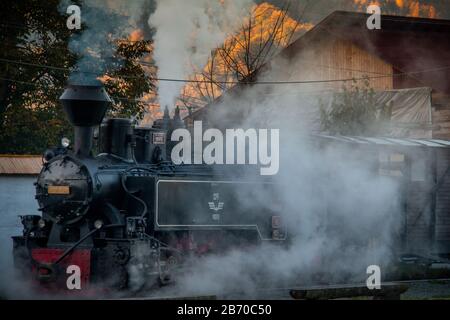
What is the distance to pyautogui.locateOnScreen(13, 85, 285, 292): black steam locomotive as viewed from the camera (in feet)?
34.6

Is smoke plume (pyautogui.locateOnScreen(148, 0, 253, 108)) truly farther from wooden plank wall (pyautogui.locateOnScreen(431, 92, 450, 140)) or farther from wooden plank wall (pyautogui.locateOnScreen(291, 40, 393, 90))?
wooden plank wall (pyautogui.locateOnScreen(431, 92, 450, 140))

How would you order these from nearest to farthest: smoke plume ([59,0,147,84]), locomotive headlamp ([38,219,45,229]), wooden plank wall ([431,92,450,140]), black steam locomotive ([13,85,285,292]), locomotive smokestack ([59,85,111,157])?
black steam locomotive ([13,85,285,292]) → locomotive smokestack ([59,85,111,157]) → locomotive headlamp ([38,219,45,229]) → smoke plume ([59,0,147,84]) → wooden plank wall ([431,92,450,140])

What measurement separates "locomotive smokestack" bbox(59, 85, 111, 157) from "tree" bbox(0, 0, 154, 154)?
10460 millimetres

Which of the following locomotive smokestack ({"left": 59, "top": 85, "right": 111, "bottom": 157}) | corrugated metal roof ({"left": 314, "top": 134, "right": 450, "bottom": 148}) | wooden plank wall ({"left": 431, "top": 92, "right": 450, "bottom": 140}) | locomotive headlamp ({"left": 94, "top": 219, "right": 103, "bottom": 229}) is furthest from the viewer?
wooden plank wall ({"left": 431, "top": 92, "right": 450, "bottom": 140})

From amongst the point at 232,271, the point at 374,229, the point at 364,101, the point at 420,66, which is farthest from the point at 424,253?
the point at 420,66

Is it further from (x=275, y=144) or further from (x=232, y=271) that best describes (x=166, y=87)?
(x=232, y=271)

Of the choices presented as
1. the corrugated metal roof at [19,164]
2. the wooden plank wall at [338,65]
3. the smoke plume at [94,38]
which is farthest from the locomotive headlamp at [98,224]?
the wooden plank wall at [338,65]

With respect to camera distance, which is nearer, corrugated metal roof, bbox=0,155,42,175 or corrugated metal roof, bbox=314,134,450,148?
corrugated metal roof, bbox=314,134,450,148

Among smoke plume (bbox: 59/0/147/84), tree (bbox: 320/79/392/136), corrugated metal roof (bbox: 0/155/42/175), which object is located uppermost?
smoke plume (bbox: 59/0/147/84)

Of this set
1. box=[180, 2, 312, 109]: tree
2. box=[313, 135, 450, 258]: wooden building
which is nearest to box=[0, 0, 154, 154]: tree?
box=[180, 2, 312, 109]: tree

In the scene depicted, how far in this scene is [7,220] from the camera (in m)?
17.9

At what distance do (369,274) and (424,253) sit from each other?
3.71 meters

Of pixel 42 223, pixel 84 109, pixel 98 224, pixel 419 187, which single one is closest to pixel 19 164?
pixel 42 223

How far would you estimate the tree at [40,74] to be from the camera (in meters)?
21.6
